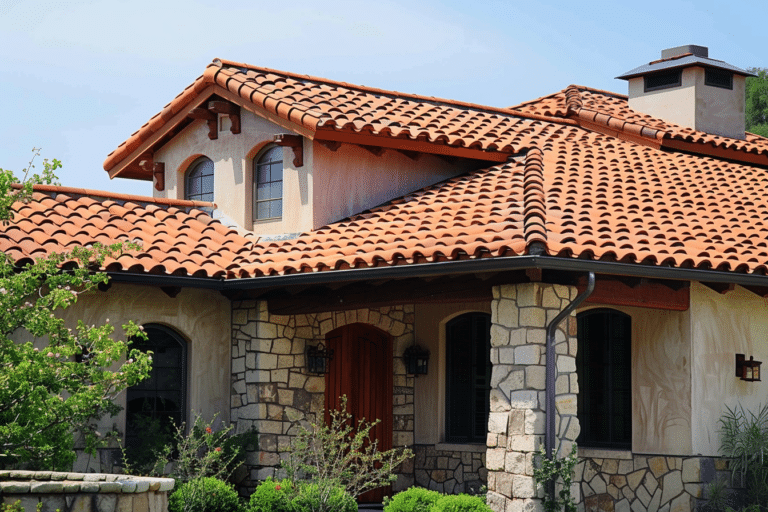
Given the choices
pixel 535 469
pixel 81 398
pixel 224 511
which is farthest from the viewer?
pixel 224 511

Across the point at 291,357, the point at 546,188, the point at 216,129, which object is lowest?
the point at 291,357

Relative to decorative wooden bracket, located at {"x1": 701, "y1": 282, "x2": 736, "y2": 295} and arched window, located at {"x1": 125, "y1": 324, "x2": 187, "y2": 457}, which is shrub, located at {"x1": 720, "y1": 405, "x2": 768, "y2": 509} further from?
arched window, located at {"x1": 125, "y1": 324, "x2": 187, "y2": 457}

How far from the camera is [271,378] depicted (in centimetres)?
1385

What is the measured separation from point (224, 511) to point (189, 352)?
243 cm

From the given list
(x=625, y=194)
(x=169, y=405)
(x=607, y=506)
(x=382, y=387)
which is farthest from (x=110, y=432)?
(x=625, y=194)

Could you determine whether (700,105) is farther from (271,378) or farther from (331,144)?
(271,378)

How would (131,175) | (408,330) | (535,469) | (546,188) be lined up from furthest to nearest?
1. (131,175)
2. (408,330)
3. (546,188)
4. (535,469)

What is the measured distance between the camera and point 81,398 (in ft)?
34.0

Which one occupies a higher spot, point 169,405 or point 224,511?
point 169,405

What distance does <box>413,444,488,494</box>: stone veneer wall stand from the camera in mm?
14617

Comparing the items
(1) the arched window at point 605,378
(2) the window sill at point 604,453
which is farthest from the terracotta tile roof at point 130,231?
(2) the window sill at point 604,453

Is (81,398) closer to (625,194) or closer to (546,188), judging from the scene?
(546,188)

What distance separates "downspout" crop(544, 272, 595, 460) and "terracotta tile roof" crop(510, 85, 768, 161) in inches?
251

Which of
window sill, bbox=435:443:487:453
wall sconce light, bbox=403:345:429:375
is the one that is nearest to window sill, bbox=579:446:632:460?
window sill, bbox=435:443:487:453
